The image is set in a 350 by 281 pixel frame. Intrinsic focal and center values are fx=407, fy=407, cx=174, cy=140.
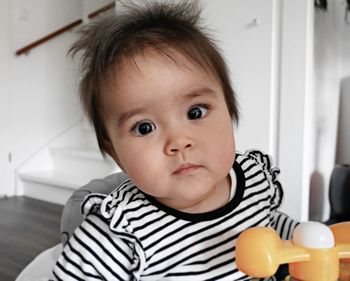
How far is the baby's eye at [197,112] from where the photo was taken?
0.54 m

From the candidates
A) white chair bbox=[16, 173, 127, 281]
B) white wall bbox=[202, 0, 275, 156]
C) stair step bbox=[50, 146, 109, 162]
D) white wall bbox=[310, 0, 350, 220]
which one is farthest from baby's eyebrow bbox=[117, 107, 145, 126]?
stair step bbox=[50, 146, 109, 162]

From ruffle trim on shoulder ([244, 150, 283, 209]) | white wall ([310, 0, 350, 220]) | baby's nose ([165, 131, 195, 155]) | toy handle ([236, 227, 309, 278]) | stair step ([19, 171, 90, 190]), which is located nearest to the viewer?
toy handle ([236, 227, 309, 278])

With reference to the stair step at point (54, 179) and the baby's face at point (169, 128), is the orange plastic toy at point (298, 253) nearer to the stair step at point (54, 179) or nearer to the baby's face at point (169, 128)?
the baby's face at point (169, 128)

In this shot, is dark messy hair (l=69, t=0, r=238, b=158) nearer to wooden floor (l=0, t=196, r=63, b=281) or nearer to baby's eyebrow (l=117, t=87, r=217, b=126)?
baby's eyebrow (l=117, t=87, r=217, b=126)

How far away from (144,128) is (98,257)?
182 millimetres

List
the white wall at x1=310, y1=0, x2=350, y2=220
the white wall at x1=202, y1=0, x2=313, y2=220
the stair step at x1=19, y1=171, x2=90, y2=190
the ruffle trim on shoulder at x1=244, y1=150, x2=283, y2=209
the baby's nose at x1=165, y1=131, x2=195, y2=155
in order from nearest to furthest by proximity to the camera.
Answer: the baby's nose at x1=165, y1=131, x2=195, y2=155 < the ruffle trim on shoulder at x1=244, y1=150, x2=283, y2=209 < the white wall at x1=310, y1=0, x2=350, y2=220 < the white wall at x1=202, y1=0, x2=313, y2=220 < the stair step at x1=19, y1=171, x2=90, y2=190

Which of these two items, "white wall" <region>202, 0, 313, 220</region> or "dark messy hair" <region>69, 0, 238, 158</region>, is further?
"white wall" <region>202, 0, 313, 220</region>

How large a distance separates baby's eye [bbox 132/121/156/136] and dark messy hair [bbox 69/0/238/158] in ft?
0.25

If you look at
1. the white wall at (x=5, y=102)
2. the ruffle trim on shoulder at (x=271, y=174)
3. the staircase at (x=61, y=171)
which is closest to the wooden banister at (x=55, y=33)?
the white wall at (x=5, y=102)

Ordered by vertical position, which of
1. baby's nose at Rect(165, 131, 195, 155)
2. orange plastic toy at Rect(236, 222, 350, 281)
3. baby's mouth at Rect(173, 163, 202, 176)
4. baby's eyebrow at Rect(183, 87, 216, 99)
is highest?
baby's eyebrow at Rect(183, 87, 216, 99)

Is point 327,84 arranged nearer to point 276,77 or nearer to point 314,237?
point 276,77

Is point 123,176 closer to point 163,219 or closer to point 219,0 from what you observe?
point 163,219

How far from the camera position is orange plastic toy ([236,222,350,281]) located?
38cm

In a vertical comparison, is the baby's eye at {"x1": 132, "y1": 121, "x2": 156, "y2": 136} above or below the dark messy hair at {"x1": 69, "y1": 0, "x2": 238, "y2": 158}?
below
